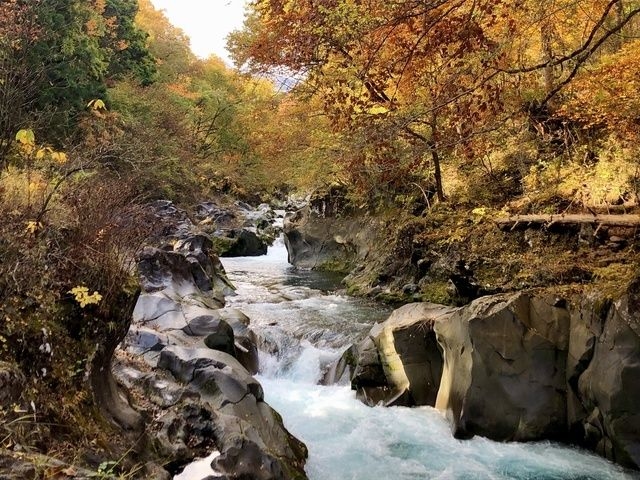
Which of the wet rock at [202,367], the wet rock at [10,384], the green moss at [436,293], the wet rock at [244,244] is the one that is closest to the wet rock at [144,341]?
the wet rock at [202,367]

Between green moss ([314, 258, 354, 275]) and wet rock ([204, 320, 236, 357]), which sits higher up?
green moss ([314, 258, 354, 275])

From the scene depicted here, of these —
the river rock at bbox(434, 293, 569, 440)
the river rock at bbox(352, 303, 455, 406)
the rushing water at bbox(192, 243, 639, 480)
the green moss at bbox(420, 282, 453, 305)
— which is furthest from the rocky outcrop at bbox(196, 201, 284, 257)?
the river rock at bbox(434, 293, 569, 440)

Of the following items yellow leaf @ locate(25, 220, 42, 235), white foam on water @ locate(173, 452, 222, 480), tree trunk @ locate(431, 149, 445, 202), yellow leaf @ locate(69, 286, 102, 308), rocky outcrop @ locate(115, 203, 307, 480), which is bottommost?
white foam on water @ locate(173, 452, 222, 480)

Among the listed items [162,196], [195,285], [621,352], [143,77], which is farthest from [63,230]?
[143,77]

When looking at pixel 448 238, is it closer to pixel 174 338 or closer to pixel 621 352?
pixel 621 352

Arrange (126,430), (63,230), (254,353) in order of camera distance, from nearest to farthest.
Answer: (126,430), (63,230), (254,353)

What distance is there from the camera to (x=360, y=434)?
692 centimetres

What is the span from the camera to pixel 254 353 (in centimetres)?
916

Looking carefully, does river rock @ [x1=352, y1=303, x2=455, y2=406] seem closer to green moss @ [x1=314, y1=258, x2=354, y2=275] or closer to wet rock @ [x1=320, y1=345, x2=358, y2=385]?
wet rock @ [x1=320, y1=345, x2=358, y2=385]

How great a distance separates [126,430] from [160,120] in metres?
20.9

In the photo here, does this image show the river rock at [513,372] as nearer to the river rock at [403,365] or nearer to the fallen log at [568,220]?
the river rock at [403,365]

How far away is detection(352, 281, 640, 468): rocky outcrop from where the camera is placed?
5734 mm

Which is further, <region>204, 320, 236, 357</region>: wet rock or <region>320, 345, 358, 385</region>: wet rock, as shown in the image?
<region>320, 345, 358, 385</region>: wet rock

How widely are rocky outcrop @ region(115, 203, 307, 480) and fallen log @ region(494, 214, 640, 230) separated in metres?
5.39
